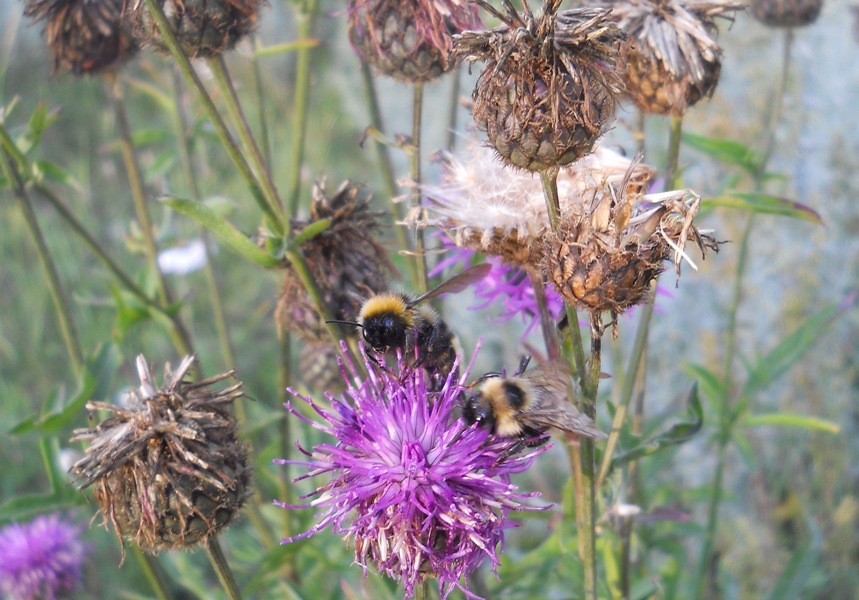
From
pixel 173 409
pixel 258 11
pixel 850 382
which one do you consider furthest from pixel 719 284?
pixel 173 409

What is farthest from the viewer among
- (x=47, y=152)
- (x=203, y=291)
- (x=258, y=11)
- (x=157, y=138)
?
(x=47, y=152)

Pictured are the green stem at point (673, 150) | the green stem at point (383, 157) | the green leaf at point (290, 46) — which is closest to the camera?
the green stem at point (673, 150)

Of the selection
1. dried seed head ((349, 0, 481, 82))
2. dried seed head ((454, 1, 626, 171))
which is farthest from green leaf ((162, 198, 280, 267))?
dried seed head ((454, 1, 626, 171))

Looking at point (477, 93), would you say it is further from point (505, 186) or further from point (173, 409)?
point (173, 409)

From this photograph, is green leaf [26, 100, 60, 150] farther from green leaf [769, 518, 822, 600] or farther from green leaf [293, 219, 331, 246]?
green leaf [769, 518, 822, 600]

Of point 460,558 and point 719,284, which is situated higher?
point 460,558

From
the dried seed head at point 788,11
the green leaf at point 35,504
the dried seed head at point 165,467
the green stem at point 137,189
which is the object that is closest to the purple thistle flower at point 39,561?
the green leaf at point 35,504

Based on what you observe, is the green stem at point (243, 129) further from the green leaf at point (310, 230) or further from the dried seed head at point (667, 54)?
the dried seed head at point (667, 54)

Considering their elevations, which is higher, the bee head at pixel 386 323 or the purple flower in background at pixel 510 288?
the bee head at pixel 386 323
